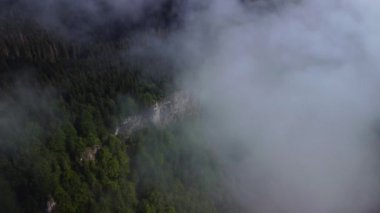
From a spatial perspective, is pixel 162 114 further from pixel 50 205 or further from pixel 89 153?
pixel 50 205

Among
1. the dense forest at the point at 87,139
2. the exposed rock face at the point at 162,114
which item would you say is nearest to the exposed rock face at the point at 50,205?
the dense forest at the point at 87,139

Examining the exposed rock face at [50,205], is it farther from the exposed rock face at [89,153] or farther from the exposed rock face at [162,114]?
the exposed rock face at [162,114]

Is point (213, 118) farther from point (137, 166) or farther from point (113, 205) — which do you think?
point (113, 205)

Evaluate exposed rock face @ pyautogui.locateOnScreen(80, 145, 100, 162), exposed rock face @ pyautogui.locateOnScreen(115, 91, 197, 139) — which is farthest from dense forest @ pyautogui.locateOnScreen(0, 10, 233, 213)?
exposed rock face @ pyautogui.locateOnScreen(115, 91, 197, 139)

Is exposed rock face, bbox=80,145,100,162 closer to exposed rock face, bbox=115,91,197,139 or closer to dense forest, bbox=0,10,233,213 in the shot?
dense forest, bbox=0,10,233,213

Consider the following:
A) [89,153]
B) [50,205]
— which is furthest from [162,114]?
[50,205]

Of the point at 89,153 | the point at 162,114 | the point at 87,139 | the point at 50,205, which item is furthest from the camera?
the point at 162,114
